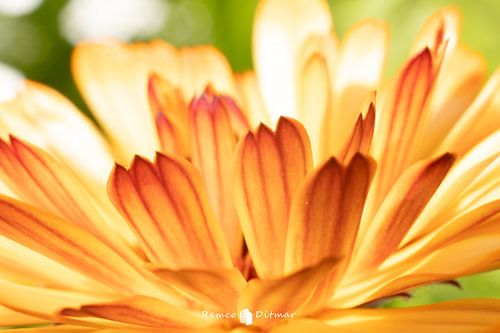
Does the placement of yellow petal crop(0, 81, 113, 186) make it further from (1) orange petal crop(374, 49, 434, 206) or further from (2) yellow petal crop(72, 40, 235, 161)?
(1) orange petal crop(374, 49, 434, 206)

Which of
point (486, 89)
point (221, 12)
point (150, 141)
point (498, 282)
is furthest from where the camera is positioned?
point (221, 12)

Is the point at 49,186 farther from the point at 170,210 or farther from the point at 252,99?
the point at 252,99

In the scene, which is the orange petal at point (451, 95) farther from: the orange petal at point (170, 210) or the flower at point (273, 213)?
the orange petal at point (170, 210)

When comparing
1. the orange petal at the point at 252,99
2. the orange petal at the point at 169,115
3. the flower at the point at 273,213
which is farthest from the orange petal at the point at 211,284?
the orange petal at the point at 252,99

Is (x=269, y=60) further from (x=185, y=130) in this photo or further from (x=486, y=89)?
(x=486, y=89)

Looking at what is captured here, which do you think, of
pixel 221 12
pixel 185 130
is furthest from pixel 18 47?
pixel 185 130

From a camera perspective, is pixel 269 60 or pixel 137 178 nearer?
pixel 137 178

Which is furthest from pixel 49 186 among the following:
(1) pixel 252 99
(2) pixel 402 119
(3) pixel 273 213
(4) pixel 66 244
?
(1) pixel 252 99
